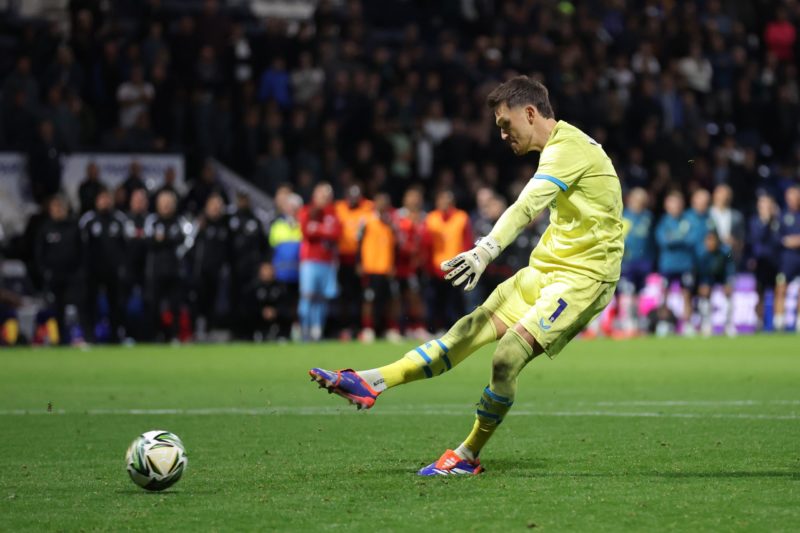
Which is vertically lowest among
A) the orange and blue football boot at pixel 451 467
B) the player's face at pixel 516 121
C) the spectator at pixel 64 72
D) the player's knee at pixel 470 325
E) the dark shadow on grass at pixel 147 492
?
the dark shadow on grass at pixel 147 492

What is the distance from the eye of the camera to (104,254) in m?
21.2

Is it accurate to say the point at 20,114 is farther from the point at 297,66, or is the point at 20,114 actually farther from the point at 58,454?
the point at 58,454

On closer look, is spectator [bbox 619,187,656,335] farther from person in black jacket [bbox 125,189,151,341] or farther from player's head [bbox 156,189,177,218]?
person in black jacket [bbox 125,189,151,341]

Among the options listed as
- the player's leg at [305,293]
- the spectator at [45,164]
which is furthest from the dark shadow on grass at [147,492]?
the spectator at [45,164]

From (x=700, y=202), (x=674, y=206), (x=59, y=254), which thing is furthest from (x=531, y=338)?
(x=700, y=202)

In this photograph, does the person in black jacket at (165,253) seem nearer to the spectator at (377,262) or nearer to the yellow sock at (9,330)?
the yellow sock at (9,330)

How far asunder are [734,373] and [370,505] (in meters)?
9.55

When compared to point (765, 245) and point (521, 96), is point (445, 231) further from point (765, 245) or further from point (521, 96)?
point (521, 96)

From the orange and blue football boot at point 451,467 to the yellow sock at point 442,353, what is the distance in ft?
1.62

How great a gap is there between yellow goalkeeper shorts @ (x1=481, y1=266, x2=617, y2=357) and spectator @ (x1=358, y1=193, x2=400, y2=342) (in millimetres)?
13583

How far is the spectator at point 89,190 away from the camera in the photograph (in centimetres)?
2159

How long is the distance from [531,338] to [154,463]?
2.21 metres

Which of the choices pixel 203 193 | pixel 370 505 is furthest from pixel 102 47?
pixel 370 505

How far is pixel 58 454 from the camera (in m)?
9.20
